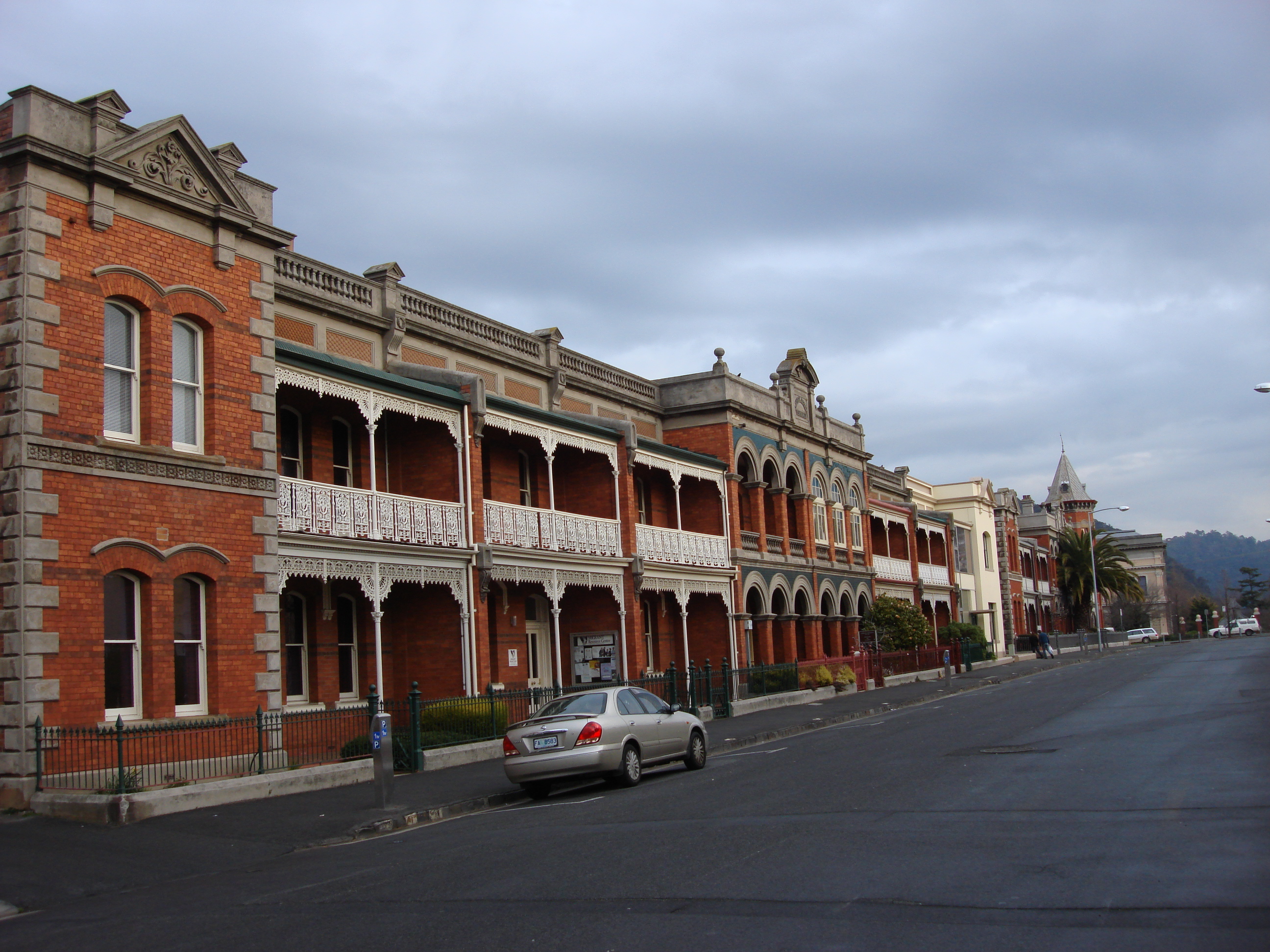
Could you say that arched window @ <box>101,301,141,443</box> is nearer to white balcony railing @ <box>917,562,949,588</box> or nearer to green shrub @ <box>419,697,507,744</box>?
green shrub @ <box>419,697,507,744</box>

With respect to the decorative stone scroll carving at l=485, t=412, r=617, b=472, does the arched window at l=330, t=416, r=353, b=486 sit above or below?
below

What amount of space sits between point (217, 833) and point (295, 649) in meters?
8.71

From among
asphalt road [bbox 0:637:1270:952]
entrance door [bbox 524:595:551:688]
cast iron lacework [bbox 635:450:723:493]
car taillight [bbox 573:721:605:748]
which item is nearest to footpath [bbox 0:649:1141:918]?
asphalt road [bbox 0:637:1270:952]

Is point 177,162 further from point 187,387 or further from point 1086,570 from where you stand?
point 1086,570

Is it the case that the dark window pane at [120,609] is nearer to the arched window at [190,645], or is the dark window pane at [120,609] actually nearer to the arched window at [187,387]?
the arched window at [190,645]

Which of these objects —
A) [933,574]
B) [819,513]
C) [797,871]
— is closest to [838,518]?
[819,513]

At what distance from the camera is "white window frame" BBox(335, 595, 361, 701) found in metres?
22.7

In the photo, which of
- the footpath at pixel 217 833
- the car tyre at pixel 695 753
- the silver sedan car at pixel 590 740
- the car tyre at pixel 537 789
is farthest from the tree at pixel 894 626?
the car tyre at pixel 537 789

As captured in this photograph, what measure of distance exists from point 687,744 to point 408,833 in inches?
209

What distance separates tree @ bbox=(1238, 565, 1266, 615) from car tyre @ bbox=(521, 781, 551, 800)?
156431 millimetres

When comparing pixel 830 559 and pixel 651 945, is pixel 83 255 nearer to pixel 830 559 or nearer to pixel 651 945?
pixel 651 945

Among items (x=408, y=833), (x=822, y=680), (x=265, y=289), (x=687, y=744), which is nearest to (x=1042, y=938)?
(x=408, y=833)

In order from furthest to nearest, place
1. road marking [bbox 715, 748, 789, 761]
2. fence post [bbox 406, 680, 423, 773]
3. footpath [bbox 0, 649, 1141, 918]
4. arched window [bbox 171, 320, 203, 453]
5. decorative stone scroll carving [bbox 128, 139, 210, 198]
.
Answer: road marking [bbox 715, 748, 789, 761], fence post [bbox 406, 680, 423, 773], arched window [bbox 171, 320, 203, 453], decorative stone scroll carving [bbox 128, 139, 210, 198], footpath [bbox 0, 649, 1141, 918]

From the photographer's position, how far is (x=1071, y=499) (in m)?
112
